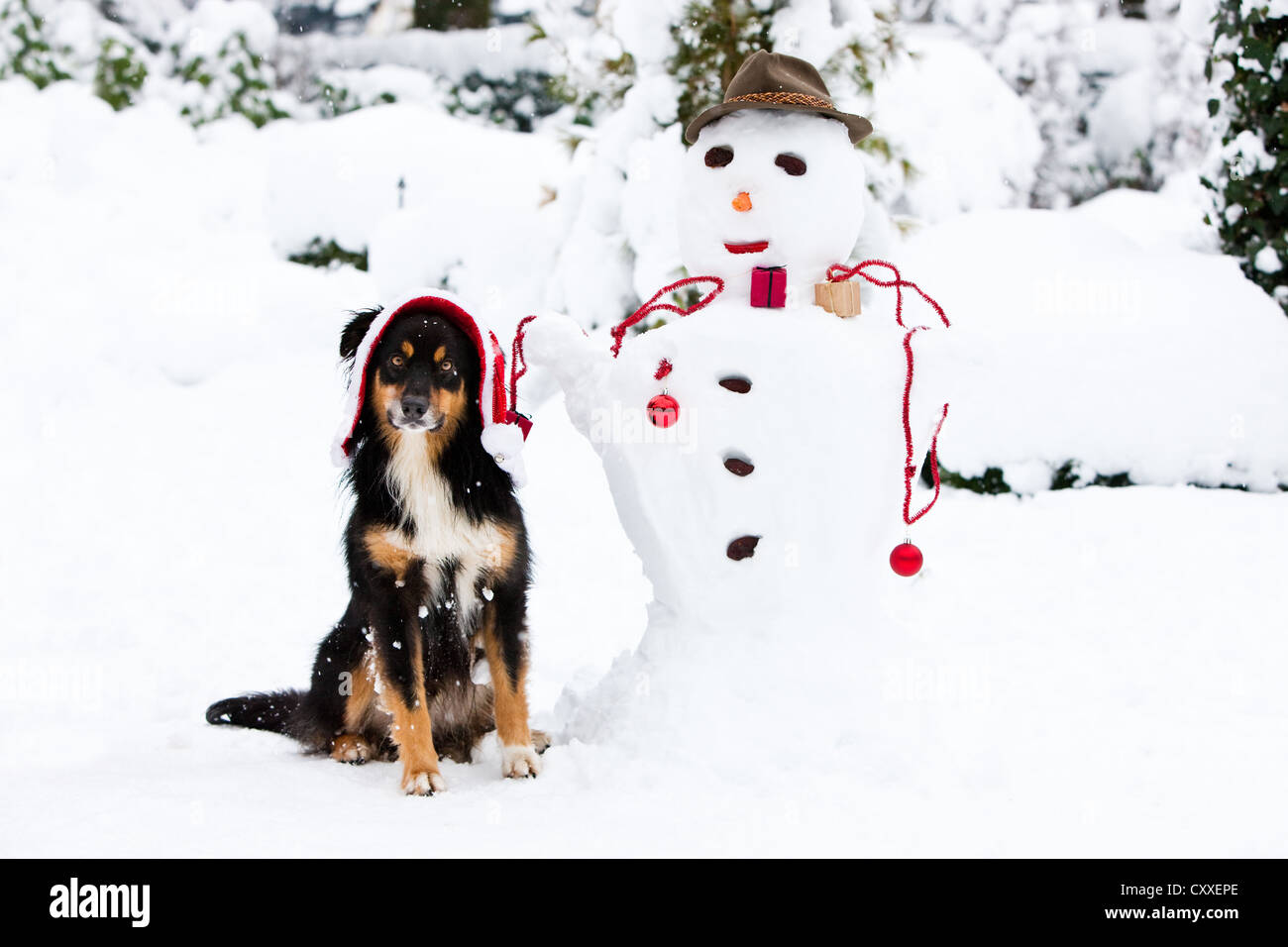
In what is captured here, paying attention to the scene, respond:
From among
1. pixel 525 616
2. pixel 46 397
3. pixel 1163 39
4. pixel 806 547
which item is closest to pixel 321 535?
pixel 46 397

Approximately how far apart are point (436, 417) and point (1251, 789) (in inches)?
89.5

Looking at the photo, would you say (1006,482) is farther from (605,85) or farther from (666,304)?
(605,85)

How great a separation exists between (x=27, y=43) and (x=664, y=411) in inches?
529

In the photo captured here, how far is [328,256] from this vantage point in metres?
10.3

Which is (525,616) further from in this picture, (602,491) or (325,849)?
(602,491)

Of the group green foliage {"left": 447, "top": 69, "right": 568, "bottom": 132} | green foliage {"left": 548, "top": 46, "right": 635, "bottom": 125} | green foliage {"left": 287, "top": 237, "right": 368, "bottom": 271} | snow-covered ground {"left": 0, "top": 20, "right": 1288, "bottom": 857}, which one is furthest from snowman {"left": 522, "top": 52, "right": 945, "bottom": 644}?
green foliage {"left": 447, "top": 69, "right": 568, "bottom": 132}

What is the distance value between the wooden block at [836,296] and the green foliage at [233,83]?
12477 mm

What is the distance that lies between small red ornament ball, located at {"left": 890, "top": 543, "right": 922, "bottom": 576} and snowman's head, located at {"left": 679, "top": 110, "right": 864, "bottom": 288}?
A: 81 centimetres

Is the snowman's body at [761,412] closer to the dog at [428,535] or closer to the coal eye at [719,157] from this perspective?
the coal eye at [719,157]

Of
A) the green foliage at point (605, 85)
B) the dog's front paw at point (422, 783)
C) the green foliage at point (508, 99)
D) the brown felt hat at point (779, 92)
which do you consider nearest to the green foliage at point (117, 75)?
the green foliage at point (508, 99)

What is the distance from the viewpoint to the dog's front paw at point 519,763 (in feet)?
9.43

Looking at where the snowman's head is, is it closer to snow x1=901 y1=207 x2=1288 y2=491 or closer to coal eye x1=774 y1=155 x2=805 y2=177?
coal eye x1=774 y1=155 x2=805 y2=177

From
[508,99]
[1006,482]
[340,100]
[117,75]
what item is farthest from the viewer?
[508,99]

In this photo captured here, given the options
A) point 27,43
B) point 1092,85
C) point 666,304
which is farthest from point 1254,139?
point 27,43
